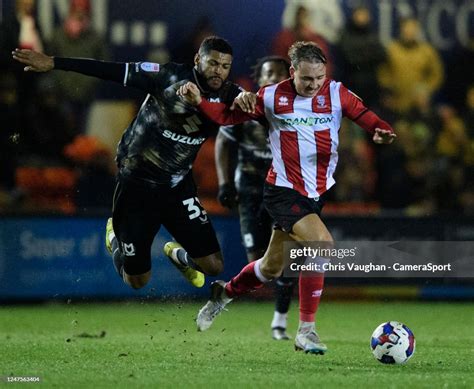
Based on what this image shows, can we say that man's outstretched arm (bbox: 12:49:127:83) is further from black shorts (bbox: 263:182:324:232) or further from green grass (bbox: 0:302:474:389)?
green grass (bbox: 0:302:474:389)

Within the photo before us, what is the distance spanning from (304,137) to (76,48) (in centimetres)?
547

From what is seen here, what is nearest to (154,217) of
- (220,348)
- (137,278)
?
(137,278)

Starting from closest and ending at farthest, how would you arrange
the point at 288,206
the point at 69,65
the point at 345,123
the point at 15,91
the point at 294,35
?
1. the point at 69,65
2. the point at 288,206
3. the point at 15,91
4. the point at 294,35
5. the point at 345,123

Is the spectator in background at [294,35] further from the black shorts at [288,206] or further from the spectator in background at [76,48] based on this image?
the black shorts at [288,206]

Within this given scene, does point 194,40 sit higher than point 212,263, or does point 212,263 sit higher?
point 194,40

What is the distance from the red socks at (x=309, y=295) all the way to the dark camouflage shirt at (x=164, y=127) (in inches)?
51.2

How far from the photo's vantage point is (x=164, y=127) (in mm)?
8359

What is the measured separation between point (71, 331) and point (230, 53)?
10.6ft

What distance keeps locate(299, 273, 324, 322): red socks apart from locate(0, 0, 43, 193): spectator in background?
5.00 m

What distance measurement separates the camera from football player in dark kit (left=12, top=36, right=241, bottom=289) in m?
8.14

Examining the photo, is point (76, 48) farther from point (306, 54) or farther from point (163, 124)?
point (306, 54)

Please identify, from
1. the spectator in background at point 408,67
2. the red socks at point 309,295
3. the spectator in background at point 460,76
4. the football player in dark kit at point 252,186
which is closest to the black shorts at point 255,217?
the football player in dark kit at point 252,186

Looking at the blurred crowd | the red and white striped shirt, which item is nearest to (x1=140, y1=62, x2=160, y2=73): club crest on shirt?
the red and white striped shirt

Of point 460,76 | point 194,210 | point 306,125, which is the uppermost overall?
point 306,125
